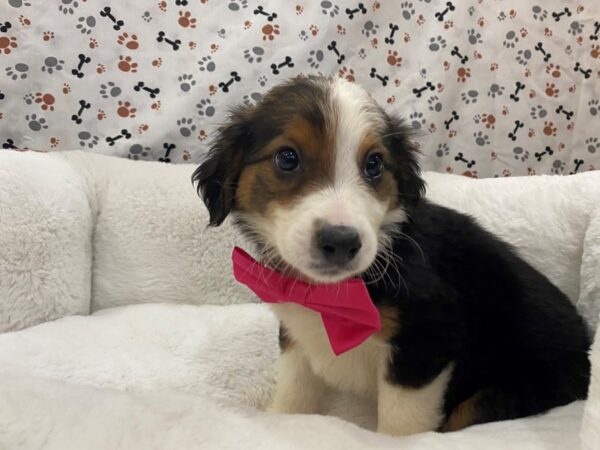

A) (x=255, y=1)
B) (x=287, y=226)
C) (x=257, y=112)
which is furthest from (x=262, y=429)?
(x=255, y=1)

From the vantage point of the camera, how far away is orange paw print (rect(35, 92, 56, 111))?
2.89 metres

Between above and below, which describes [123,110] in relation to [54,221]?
above

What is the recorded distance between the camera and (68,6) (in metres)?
2.86

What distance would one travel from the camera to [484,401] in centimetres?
189

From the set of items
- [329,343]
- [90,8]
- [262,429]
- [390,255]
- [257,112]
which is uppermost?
[90,8]

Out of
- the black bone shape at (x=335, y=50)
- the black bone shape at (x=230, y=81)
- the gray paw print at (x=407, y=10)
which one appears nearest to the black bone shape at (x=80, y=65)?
the black bone shape at (x=230, y=81)

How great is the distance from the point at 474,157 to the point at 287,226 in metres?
1.91

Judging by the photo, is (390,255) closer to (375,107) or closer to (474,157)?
(375,107)

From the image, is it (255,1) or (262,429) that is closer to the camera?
(262,429)

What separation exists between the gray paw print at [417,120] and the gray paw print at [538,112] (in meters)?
0.58

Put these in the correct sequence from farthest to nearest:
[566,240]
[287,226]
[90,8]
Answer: [90,8]
[566,240]
[287,226]

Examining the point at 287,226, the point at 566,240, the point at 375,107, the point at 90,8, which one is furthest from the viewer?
the point at 90,8

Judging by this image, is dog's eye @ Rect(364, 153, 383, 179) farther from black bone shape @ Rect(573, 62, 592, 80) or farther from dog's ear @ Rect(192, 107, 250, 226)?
black bone shape @ Rect(573, 62, 592, 80)

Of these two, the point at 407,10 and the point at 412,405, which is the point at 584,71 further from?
the point at 412,405
